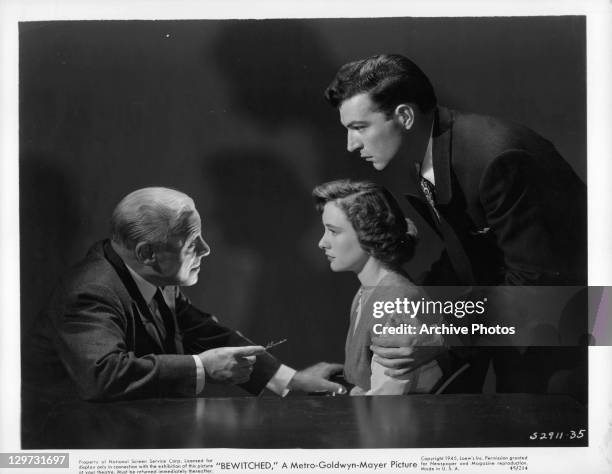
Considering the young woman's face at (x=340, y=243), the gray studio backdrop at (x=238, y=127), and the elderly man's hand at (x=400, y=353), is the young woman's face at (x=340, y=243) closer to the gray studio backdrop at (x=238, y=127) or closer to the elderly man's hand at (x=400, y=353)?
the gray studio backdrop at (x=238, y=127)

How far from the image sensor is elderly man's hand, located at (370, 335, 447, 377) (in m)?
3.79

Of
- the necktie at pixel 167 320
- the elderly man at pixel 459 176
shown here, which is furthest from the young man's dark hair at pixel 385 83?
the necktie at pixel 167 320

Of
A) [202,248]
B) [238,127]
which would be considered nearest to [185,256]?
[202,248]

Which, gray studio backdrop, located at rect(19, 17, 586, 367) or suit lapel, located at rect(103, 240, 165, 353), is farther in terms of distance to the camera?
gray studio backdrop, located at rect(19, 17, 586, 367)

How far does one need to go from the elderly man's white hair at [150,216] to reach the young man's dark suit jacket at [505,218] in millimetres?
1143

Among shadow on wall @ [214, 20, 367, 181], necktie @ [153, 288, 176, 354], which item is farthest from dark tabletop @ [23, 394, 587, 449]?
shadow on wall @ [214, 20, 367, 181]

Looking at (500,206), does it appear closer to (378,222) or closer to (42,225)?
(378,222)

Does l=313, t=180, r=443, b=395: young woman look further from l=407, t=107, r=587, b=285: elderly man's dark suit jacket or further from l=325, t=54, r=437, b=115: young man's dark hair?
l=325, t=54, r=437, b=115: young man's dark hair

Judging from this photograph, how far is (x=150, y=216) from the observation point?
12.5 feet

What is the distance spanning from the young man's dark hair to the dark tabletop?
1.47 m

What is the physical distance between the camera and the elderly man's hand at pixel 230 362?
3.81 meters

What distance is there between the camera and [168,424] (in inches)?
150

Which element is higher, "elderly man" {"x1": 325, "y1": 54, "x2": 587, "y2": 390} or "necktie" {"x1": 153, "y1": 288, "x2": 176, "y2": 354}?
"elderly man" {"x1": 325, "y1": 54, "x2": 587, "y2": 390}

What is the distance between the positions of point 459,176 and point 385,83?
587mm
